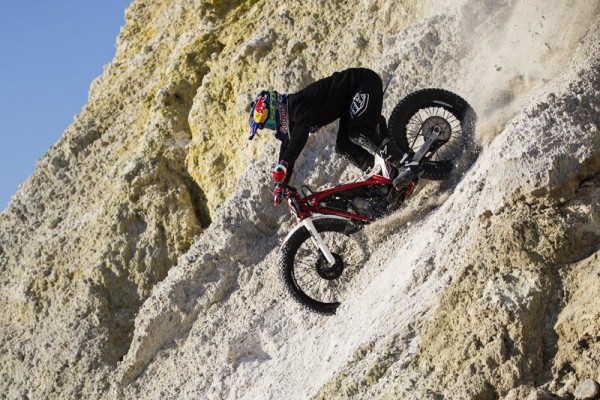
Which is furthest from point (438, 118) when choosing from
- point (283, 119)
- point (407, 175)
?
point (283, 119)

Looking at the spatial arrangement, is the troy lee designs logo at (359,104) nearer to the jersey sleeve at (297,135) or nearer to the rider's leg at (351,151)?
the rider's leg at (351,151)

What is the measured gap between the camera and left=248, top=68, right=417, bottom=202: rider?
8.26 metres

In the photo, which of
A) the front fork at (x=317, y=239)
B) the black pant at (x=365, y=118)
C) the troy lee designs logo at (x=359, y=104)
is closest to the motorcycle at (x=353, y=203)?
the front fork at (x=317, y=239)

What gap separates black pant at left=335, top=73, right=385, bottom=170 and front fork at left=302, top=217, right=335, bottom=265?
0.89 metres

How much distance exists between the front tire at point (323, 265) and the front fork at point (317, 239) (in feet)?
0.23

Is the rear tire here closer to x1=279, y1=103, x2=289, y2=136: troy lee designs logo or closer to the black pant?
the black pant

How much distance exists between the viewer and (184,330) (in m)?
9.68

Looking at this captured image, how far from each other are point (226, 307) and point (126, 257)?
1.91m

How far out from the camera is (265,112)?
27.4 ft

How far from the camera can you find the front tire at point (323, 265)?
8.16m

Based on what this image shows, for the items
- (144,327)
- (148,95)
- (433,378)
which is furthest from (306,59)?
(433,378)

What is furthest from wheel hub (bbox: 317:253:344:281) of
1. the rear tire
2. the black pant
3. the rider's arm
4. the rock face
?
the rear tire

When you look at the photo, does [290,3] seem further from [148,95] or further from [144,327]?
[144,327]

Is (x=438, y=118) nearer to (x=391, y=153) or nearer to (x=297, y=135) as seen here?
(x=391, y=153)
